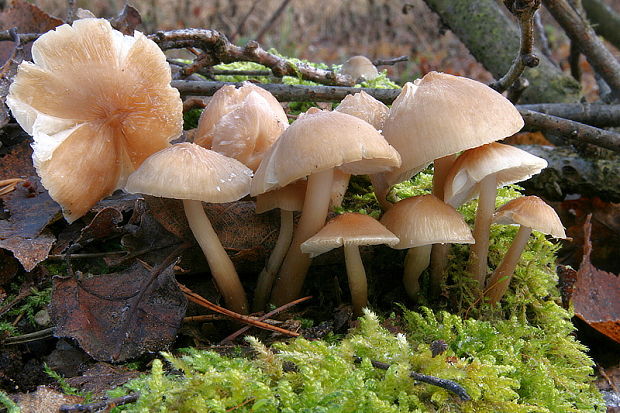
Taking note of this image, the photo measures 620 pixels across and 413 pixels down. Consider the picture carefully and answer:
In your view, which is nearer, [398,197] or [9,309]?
[9,309]

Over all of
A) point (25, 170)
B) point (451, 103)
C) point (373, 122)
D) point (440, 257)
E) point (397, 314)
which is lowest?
point (397, 314)

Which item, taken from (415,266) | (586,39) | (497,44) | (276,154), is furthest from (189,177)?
(497,44)

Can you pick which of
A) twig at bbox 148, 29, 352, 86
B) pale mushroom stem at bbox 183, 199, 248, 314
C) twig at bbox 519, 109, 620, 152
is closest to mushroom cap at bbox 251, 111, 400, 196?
pale mushroom stem at bbox 183, 199, 248, 314

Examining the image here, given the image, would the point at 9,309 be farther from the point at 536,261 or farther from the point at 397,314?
the point at 536,261

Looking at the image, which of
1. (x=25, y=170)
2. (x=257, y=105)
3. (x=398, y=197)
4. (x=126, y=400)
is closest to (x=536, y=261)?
(x=398, y=197)

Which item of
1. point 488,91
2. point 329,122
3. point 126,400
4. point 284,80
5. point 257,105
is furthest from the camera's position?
point 284,80

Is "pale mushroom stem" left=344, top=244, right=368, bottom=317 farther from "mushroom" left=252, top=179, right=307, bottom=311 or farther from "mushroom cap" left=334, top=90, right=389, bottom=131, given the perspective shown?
"mushroom cap" left=334, top=90, right=389, bottom=131

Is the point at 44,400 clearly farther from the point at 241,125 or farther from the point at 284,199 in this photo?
the point at 241,125

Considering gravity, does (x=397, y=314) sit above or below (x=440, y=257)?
below
